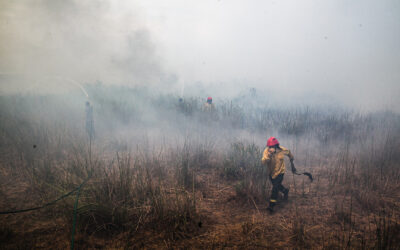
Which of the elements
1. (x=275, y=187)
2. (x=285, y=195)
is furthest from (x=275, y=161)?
(x=285, y=195)

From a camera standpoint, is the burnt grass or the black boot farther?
the black boot

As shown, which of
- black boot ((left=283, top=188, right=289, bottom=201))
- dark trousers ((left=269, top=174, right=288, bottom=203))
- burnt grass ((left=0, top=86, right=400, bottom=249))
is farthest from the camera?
black boot ((left=283, top=188, right=289, bottom=201))

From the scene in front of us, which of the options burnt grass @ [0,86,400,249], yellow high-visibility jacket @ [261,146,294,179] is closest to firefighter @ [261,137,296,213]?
yellow high-visibility jacket @ [261,146,294,179]

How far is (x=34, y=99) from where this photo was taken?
25.6 feet

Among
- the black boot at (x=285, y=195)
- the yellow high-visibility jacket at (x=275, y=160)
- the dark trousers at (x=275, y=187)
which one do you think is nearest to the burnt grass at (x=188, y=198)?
the black boot at (x=285, y=195)

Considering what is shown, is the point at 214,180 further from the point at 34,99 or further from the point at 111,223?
the point at 34,99

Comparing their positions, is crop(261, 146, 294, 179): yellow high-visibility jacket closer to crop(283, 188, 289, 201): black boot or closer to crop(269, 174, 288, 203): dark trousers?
crop(269, 174, 288, 203): dark trousers

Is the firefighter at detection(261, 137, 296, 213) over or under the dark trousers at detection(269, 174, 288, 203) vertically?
over

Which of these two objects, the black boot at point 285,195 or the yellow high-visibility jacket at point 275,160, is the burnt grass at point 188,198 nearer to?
the black boot at point 285,195

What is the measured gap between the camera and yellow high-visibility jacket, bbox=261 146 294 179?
283 centimetres

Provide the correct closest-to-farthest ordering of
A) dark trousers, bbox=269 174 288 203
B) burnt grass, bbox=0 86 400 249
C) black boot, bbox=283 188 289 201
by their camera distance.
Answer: burnt grass, bbox=0 86 400 249, dark trousers, bbox=269 174 288 203, black boot, bbox=283 188 289 201

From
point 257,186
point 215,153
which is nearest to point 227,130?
point 215,153

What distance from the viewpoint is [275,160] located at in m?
2.87

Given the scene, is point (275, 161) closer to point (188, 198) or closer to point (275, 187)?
point (275, 187)
